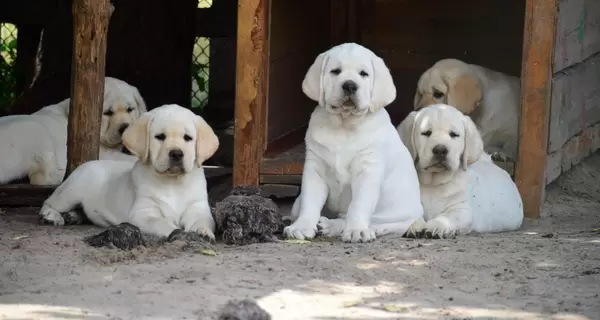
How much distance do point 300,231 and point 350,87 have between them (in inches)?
37.1

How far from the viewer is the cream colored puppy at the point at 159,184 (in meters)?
7.43

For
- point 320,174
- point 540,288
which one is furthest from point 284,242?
point 540,288

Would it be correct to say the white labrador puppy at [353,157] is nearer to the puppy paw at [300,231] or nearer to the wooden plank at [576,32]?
the puppy paw at [300,231]

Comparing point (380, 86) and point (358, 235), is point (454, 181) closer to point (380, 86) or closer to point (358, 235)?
point (380, 86)

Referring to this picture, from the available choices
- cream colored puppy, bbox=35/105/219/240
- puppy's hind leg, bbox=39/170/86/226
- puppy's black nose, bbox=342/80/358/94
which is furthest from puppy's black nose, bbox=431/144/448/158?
puppy's hind leg, bbox=39/170/86/226

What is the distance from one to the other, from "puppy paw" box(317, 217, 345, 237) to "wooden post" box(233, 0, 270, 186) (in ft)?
3.88

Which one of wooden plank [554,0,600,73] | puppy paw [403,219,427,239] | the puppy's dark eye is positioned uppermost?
wooden plank [554,0,600,73]

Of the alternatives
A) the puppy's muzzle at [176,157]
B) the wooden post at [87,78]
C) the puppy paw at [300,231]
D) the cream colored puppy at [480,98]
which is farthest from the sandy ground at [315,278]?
the cream colored puppy at [480,98]

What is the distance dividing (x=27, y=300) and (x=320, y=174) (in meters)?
2.77

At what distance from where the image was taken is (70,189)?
8.12m

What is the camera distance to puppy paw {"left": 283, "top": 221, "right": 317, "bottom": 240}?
7398mm

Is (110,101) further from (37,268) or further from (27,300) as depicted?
(27,300)

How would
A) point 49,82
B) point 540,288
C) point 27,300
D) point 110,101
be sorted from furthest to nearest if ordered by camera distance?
point 49,82 → point 110,101 → point 540,288 → point 27,300

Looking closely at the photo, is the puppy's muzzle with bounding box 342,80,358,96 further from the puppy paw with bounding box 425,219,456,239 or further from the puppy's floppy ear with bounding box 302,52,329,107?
the puppy paw with bounding box 425,219,456,239
